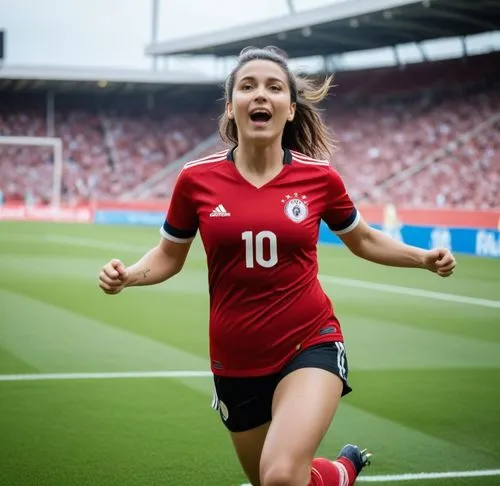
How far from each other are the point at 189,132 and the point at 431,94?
18266 mm

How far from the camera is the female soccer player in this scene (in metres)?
4.87

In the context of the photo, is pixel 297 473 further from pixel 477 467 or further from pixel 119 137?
pixel 119 137

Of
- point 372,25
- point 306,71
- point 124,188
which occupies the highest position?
point 372,25

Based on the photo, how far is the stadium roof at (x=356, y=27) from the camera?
39344mm

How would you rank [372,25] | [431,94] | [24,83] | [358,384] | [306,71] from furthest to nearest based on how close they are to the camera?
[24,83] < [431,94] < [372,25] < [358,384] < [306,71]

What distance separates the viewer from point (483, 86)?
4372 cm

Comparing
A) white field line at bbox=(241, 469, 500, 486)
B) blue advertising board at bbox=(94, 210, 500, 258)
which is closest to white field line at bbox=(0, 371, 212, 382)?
white field line at bbox=(241, 469, 500, 486)

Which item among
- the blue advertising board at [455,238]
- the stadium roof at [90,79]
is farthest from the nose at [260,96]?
the stadium roof at [90,79]

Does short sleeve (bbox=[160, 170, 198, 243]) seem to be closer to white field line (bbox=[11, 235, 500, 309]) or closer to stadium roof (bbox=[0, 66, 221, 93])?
white field line (bbox=[11, 235, 500, 309])

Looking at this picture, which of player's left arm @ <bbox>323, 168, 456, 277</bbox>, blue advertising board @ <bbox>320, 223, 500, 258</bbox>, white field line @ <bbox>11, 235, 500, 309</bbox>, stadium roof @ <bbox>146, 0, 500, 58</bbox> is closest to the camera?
player's left arm @ <bbox>323, 168, 456, 277</bbox>

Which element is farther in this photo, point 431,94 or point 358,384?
point 431,94

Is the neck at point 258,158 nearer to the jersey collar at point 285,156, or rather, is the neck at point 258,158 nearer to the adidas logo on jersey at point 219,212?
the jersey collar at point 285,156

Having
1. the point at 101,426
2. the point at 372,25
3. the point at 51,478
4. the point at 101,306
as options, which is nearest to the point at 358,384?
the point at 101,426

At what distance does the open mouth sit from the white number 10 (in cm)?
57
